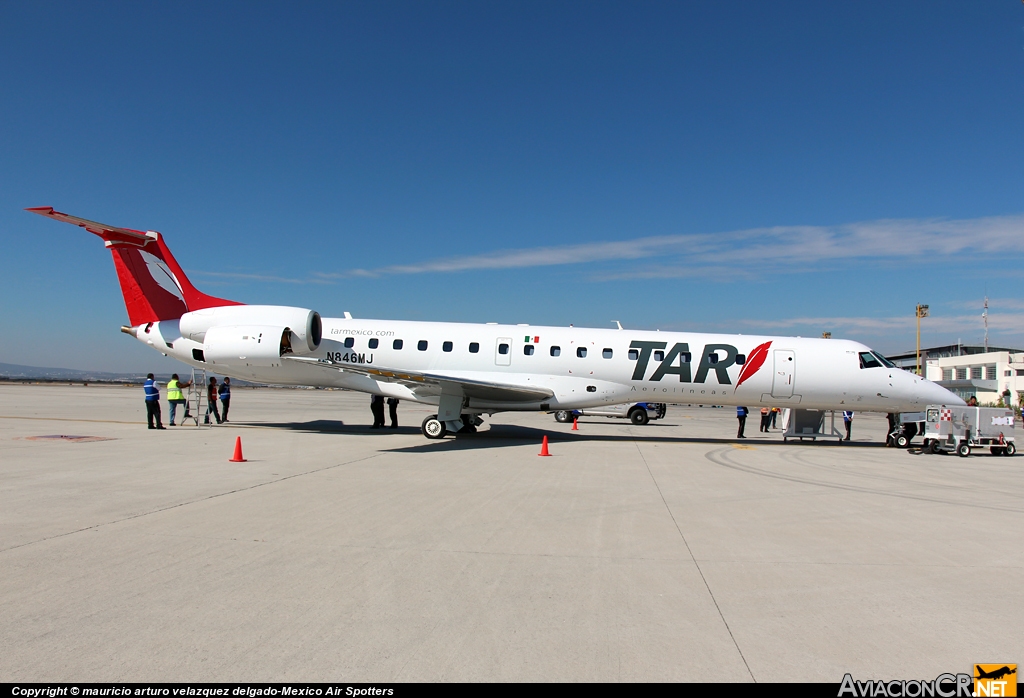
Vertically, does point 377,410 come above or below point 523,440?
above

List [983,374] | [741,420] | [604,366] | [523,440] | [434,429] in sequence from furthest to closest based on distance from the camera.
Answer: [983,374] < [741,420] < [604,366] < [523,440] < [434,429]

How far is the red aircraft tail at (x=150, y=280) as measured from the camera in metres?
18.9

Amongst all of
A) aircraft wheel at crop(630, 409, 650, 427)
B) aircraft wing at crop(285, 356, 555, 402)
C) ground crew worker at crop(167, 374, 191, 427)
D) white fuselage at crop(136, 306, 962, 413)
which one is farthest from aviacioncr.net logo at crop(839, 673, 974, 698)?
aircraft wheel at crop(630, 409, 650, 427)

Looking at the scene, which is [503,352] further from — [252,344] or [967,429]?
[967,429]

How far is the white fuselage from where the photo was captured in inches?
709

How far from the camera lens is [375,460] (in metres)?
12.6

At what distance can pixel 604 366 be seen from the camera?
18.2 meters

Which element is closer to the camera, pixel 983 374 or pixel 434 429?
pixel 434 429

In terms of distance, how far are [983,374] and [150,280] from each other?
78328 mm

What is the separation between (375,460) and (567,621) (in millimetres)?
8770

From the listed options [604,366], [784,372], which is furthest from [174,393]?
[784,372]

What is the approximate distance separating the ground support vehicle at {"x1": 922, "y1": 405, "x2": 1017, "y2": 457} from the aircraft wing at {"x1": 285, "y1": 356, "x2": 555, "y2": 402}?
1080 centimetres

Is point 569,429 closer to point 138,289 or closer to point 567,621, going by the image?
point 138,289

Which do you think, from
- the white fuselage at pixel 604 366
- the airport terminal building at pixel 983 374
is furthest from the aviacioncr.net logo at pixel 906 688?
the airport terminal building at pixel 983 374
